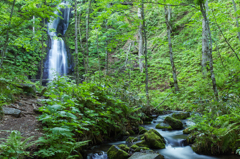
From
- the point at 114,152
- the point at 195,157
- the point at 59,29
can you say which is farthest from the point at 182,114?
the point at 59,29

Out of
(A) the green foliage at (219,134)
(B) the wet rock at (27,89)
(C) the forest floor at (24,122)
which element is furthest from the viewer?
(B) the wet rock at (27,89)

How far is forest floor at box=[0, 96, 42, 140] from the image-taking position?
321 cm

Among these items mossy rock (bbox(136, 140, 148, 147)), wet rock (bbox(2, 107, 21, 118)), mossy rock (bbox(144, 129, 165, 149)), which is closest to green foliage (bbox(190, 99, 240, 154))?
mossy rock (bbox(144, 129, 165, 149))

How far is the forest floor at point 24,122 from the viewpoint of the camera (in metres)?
3.21

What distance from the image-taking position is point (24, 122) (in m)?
3.69

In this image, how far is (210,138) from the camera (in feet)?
12.2

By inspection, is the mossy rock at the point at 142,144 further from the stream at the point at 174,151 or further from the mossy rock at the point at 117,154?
the mossy rock at the point at 117,154

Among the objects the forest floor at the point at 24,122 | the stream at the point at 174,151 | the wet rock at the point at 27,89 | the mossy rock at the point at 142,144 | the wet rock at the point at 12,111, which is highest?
the wet rock at the point at 27,89

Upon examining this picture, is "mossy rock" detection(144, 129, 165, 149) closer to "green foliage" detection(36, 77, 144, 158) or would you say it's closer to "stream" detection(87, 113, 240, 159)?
"stream" detection(87, 113, 240, 159)

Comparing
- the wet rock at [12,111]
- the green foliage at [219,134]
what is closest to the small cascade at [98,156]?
the wet rock at [12,111]

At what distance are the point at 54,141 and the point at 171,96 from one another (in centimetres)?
830

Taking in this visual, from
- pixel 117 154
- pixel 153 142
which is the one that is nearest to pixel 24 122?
pixel 117 154

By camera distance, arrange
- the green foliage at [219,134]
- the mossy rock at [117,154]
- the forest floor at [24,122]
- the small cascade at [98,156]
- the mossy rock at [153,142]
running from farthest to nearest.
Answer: the mossy rock at [153,142]
the small cascade at [98,156]
the mossy rock at [117,154]
the green foliage at [219,134]
the forest floor at [24,122]

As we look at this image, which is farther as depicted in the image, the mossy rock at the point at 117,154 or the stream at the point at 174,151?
the stream at the point at 174,151
